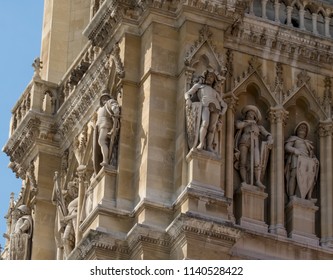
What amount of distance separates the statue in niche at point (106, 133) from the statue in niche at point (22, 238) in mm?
3454

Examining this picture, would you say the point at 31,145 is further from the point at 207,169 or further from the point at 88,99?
the point at 207,169

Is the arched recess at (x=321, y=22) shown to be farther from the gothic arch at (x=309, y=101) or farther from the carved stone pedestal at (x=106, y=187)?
the carved stone pedestal at (x=106, y=187)

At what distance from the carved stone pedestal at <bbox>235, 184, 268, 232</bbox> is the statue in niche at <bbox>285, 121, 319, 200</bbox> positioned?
65cm

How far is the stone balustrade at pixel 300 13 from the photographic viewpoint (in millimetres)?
37781

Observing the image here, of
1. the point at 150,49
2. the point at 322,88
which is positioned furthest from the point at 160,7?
the point at 322,88

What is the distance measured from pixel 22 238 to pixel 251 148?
5.17m

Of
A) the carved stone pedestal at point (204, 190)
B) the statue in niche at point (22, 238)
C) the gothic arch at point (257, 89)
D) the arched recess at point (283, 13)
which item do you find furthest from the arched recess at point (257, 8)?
the statue in niche at point (22, 238)

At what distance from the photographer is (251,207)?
35688 millimetres

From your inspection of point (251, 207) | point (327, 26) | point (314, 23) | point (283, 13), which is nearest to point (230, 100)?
point (251, 207)

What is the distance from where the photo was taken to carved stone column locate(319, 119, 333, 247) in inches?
1419

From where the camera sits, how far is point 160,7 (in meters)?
36.5

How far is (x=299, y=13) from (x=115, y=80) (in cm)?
358

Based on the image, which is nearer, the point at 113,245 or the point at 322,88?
the point at 113,245

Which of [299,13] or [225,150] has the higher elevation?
[299,13]
